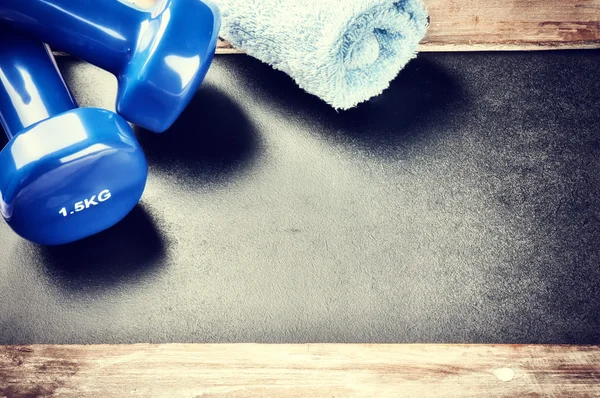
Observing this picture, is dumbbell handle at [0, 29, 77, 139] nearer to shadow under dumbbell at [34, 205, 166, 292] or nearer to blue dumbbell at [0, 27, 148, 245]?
blue dumbbell at [0, 27, 148, 245]

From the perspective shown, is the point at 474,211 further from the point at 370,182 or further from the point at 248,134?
the point at 248,134

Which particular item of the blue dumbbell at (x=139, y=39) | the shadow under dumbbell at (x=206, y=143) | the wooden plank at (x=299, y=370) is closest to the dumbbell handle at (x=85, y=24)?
the blue dumbbell at (x=139, y=39)

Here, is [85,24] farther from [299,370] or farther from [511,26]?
[511,26]

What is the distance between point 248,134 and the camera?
1.96ft

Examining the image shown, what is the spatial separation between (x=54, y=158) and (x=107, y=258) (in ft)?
0.42

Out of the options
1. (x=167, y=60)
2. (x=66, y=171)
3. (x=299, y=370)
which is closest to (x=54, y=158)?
(x=66, y=171)

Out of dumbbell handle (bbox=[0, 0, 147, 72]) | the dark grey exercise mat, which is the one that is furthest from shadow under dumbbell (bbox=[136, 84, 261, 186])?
dumbbell handle (bbox=[0, 0, 147, 72])

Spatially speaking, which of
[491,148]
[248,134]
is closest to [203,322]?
[248,134]

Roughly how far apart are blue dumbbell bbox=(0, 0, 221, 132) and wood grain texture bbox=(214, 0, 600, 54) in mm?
153

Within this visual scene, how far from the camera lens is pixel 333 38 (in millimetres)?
526

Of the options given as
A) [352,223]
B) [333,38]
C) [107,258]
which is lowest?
[107,258]

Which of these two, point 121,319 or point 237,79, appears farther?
point 237,79

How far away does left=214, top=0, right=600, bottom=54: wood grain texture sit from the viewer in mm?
634

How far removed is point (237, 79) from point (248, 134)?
0.23 ft
